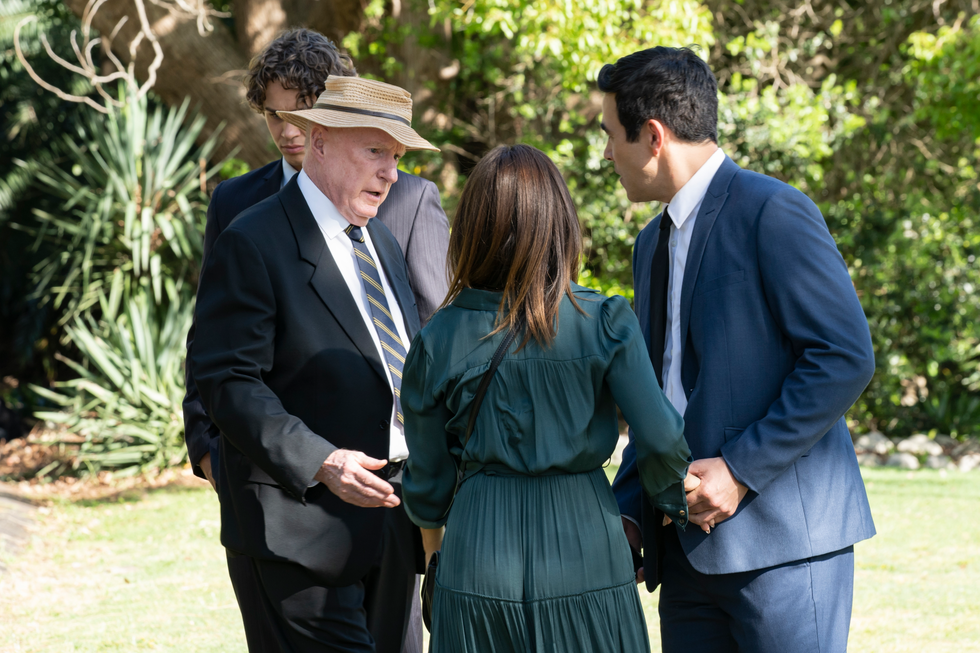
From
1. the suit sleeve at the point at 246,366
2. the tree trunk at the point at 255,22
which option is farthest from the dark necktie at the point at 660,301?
the tree trunk at the point at 255,22

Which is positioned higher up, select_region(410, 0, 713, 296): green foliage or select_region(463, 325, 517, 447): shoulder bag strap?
select_region(410, 0, 713, 296): green foliage

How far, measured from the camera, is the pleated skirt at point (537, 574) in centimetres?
193

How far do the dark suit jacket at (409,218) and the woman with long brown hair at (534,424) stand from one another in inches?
37.2

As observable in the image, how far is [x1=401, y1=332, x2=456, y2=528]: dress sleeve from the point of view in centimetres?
203

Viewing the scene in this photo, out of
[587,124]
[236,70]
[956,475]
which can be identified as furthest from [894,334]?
[236,70]

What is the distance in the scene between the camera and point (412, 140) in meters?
2.59

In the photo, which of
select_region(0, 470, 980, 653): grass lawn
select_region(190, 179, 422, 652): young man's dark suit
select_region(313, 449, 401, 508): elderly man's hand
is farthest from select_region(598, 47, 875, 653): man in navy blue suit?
select_region(0, 470, 980, 653): grass lawn

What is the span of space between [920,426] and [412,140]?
9875mm

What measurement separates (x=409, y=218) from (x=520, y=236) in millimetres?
1137

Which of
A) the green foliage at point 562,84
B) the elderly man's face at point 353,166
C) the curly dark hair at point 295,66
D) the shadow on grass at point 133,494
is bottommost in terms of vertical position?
the shadow on grass at point 133,494

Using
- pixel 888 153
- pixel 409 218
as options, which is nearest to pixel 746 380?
pixel 409 218

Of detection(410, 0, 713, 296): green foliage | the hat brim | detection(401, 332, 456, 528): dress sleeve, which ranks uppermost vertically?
detection(410, 0, 713, 296): green foliage

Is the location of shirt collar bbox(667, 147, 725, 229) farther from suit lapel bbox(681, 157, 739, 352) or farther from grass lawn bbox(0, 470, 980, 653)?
grass lawn bbox(0, 470, 980, 653)

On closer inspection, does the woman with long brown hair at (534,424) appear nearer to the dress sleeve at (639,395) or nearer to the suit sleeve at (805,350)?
the dress sleeve at (639,395)
